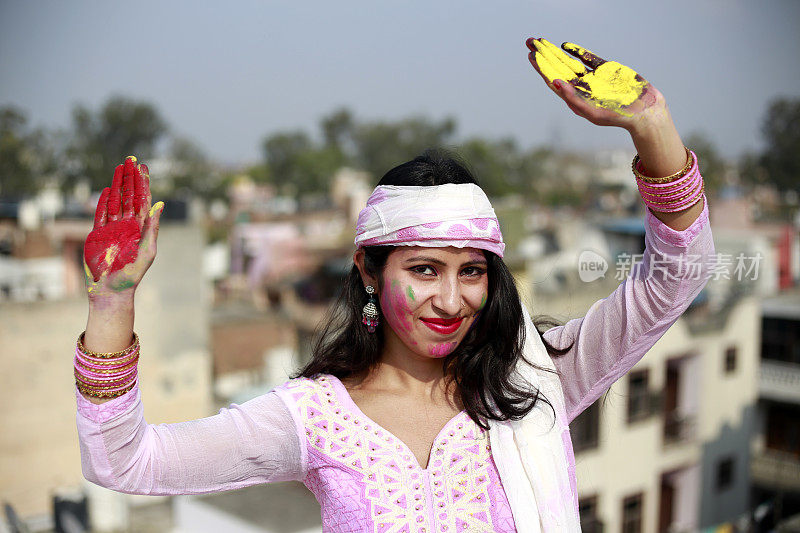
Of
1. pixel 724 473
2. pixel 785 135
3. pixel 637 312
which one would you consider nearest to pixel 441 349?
pixel 637 312

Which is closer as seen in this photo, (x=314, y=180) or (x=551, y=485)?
(x=551, y=485)

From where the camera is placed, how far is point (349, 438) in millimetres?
1775

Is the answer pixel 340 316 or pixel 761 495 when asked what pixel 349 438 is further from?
pixel 761 495

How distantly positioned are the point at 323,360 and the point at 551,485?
0.65m

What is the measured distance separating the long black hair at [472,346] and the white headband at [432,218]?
0.04 m

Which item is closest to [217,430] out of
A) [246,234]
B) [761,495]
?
[761,495]

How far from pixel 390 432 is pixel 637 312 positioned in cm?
66

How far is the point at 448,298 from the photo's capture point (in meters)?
1.76

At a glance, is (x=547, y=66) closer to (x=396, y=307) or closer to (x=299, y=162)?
(x=396, y=307)

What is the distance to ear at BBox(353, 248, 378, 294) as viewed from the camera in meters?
1.92

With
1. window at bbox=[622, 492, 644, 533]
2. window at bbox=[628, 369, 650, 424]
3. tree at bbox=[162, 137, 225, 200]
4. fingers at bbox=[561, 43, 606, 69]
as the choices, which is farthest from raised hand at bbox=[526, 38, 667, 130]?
tree at bbox=[162, 137, 225, 200]

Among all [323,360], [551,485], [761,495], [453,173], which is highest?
[453,173]

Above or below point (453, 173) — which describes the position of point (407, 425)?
below

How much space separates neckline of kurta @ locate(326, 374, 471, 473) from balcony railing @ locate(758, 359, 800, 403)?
1649cm
